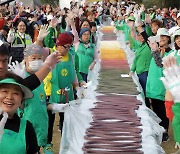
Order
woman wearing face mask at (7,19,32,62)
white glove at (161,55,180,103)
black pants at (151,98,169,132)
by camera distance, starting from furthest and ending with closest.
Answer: woman wearing face mask at (7,19,32,62), black pants at (151,98,169,132), white glove at (161,55,180,103)

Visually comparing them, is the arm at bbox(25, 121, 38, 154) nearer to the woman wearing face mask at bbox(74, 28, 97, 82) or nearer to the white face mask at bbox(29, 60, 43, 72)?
the white face mask at bbox(29, 60, 43, 72)

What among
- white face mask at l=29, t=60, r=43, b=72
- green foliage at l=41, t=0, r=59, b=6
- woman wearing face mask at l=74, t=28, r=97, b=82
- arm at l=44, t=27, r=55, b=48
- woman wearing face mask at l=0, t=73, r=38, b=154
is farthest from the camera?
green foliage at l=41, t=0, r=59, b=6

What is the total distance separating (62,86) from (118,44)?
897cm

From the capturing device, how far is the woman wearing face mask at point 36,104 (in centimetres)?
409

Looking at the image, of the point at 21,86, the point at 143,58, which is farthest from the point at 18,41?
the point at 21,86

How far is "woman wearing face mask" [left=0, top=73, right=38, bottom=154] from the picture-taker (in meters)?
2.58

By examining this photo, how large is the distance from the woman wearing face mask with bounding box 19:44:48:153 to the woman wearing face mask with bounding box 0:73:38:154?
140 centimetres

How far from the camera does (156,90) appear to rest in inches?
231

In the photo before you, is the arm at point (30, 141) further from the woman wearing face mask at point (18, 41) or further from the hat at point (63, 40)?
the woman wearing face mask at point (18, 41)

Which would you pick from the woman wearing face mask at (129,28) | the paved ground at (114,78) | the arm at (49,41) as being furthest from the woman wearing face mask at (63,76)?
the woman wearing face mask at (129,28)

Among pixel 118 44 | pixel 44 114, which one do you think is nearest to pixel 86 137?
pixel 44 114

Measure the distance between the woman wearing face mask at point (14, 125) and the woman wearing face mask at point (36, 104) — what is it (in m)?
1.40

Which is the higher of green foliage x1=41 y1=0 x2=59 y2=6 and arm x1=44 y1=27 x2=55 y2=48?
green foliage x1=41 y1=0 x2=59 y2=6

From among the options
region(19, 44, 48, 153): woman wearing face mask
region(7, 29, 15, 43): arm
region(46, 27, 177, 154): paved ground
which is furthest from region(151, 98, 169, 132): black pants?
region(7, 29, 15, 43): arm
